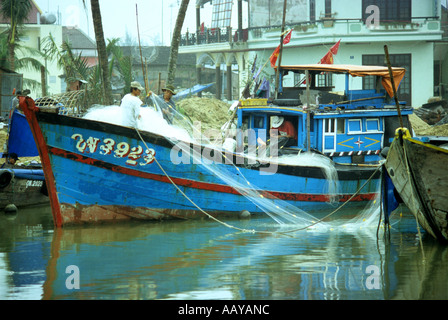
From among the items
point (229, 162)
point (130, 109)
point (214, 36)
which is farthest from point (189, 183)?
point (214, 36)

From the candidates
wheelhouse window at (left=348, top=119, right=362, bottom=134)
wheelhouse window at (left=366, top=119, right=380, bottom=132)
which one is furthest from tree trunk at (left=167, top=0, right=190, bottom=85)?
wheelhouse window at (left=366, top=119, right=380, bottom=132)

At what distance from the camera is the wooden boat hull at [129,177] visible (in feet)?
35.8

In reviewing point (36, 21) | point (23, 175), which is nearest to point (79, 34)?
point (36, 21)

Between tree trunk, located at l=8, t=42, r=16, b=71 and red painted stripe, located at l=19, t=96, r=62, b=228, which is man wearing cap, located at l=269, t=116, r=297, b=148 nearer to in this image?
red painted stripe, located at l=19, t=96, r=62, b=228

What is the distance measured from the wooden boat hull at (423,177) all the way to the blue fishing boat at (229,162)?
784mm

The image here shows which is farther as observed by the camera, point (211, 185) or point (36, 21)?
point (36, 21)

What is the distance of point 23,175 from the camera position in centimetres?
1366

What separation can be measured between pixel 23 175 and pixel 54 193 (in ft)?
9.41

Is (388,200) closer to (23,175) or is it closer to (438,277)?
(438,277)

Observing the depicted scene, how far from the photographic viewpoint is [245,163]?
473 inches

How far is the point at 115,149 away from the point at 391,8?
63.2ft

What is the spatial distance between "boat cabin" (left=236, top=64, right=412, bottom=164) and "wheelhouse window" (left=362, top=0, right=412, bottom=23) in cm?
1396

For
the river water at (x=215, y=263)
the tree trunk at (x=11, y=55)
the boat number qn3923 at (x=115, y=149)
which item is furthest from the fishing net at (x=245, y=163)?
the tree trunk at (x=11, y=55)

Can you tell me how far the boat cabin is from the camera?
13.2 m
